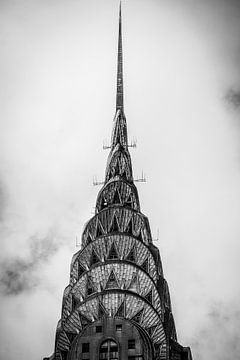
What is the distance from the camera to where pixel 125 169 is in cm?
14088

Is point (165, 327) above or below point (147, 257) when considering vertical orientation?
below

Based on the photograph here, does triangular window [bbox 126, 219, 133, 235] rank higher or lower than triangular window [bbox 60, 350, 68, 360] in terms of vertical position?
higher

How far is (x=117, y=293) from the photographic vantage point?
116125 mm

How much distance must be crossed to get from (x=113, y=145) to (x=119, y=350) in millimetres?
47176

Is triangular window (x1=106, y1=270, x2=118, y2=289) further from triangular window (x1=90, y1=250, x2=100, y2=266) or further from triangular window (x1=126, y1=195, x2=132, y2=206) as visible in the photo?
triangular window (x1=126, y1=195, x2=132, y2=206)

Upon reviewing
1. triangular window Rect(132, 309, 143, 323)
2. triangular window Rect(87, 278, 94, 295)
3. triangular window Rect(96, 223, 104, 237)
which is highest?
triangular window Rect(96, 223, 104, 237)

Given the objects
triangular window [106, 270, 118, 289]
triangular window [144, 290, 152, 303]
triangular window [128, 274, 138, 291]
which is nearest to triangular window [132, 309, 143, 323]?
triangular window [144, 290, 152, 303]

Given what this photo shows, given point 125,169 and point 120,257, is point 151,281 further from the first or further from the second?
point 125,169

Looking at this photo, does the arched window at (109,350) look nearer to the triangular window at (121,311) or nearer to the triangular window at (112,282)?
the triangular window at (121,311)

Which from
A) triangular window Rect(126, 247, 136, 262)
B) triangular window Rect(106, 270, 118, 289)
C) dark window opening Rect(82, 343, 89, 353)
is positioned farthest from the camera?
triangular window Rect(126, 247, 136, 262)

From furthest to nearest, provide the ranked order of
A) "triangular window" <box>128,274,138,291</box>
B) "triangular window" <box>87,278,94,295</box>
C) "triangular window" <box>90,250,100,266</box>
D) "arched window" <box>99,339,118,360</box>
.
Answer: "triangular window" <box>90,250,100,266</box>, "triangular window" <box>87,278,94,295</box>, "triangular window" <box>128,274,138,291</box>, "arched window" <box>99,339,118,360</box>

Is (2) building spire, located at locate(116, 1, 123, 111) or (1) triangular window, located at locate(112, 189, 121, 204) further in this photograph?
(2) building spire, located at locate(116, 1, 123, 111)

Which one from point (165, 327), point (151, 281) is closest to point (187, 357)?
point (165, 327)

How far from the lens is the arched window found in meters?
112
